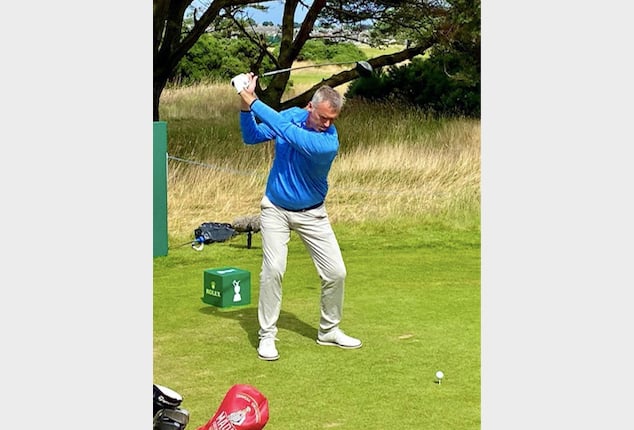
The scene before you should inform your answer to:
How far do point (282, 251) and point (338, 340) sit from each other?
26.8 inches

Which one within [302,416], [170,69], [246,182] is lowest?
[302,416]

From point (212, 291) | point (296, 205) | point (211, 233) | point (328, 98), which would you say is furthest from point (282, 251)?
point (211, 233)

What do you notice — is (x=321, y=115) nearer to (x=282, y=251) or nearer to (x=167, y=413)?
(x=282, y=251)

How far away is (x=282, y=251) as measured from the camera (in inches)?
A: 258

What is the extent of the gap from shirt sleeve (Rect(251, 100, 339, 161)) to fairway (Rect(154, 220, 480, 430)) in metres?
1.22

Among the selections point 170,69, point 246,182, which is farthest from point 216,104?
Answer: point 246,182

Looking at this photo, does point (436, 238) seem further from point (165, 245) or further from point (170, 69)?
point (170, 69)

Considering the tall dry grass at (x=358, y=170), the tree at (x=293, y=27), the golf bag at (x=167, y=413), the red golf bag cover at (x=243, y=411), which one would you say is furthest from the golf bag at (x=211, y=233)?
the red golf bag cover at (x=243, y=411)

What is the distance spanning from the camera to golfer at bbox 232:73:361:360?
6277mm

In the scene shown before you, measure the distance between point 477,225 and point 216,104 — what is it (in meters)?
3.66

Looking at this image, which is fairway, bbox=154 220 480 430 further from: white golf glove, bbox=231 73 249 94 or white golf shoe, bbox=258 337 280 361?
white golf glove, bbox=231 73 249 94

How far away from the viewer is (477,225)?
1022cm

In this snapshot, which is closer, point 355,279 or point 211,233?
point 355,279

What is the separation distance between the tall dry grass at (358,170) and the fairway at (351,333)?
0.76 metres
